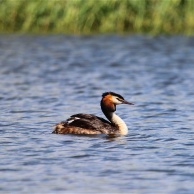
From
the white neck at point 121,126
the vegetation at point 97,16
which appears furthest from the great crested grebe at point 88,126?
the vegetation at point 97,16

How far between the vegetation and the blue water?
1.29 feet

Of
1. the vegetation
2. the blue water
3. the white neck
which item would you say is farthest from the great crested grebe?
the vegetation

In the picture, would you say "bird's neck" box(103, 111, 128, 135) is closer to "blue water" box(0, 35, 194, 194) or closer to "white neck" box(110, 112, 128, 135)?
"white neck" box(110, 112, 128, 135)

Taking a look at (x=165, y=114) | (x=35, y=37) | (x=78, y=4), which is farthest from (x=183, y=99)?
(x=35, y=37)

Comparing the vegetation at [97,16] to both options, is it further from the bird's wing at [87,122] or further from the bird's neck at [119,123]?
the bird's wing at [87,122]

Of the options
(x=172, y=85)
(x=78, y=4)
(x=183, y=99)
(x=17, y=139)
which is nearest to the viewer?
(x=17, y=139)

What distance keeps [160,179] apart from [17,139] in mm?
3475

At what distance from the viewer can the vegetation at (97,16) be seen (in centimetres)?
2898

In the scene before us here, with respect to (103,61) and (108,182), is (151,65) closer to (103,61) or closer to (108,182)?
(103,61)

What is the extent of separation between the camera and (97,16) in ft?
97.3

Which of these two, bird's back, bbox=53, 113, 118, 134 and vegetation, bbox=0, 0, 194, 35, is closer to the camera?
bird's back, bbox=53, 113, 118, 134

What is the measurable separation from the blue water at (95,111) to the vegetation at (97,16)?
0.39 m

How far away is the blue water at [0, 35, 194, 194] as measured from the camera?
1083 centimetres

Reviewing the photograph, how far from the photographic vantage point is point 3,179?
10758mm
